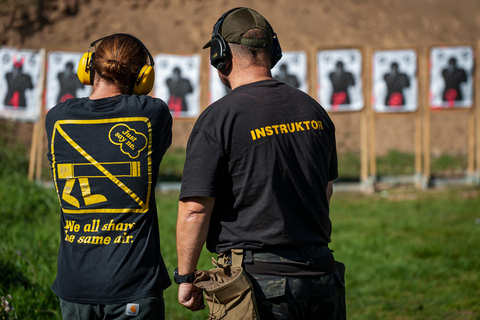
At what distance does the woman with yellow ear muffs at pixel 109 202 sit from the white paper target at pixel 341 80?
8.25 m

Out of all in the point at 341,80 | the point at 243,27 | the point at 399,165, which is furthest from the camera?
the point at 399,165

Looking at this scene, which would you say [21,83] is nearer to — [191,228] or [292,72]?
[292,72]

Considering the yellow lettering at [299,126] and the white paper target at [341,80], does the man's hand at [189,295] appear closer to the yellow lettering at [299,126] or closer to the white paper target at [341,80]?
the yellow lettering at [299,126]

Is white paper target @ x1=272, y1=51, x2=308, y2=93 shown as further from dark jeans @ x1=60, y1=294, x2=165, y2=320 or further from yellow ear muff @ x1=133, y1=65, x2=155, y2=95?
dark jeans @ x1=60, y1=294, x2=165, y2=320

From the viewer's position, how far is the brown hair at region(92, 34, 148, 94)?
2303 millimetres

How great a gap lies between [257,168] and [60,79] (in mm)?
8635

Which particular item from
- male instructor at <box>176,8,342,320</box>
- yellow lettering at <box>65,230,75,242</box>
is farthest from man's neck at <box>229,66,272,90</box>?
yellow lettering at <box>65,230,75,242</box>

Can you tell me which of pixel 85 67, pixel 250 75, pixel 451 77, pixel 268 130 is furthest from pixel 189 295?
pixel 451 77

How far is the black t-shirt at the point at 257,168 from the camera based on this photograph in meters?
2.12

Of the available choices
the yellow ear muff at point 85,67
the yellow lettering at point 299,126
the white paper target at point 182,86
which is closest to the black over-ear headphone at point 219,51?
the yellow lettering at point 299,126

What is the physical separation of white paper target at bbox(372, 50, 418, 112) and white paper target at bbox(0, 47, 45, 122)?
6.00 metres

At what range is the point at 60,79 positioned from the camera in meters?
10.0

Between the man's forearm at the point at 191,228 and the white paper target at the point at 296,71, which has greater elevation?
the white paper target at the point at 296,71

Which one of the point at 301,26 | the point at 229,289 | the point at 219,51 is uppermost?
the point at 301,26
